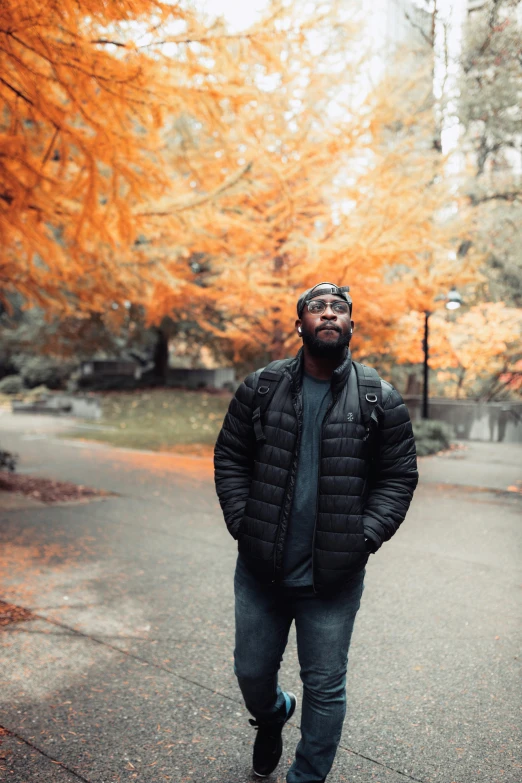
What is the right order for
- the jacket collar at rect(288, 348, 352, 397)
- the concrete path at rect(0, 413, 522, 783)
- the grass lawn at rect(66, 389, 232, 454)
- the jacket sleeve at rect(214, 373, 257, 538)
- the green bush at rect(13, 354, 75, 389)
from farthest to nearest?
1. the green bush at rect(13, 354, 75, 389)
2. the grass lawn at rect(66, 389, 232, 454)
3. the concrete path at rect(0, 413, 522, 783)
4. the jacket sleeve at rect(214, 373, 257, 538)
5. the jacket collar at rect(288, 348, 352, 397)

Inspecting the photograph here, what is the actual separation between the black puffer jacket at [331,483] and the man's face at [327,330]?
10 cm

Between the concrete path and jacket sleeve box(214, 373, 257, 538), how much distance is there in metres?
1.15

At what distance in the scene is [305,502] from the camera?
2.63m

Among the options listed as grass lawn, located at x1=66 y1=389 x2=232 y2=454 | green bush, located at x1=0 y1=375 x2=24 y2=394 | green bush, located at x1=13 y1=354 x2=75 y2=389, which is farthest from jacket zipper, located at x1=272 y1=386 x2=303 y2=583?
green bush, located at x1=0 y1=375 x2=24 y2=394

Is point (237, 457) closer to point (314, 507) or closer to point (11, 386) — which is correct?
point (314, 507)

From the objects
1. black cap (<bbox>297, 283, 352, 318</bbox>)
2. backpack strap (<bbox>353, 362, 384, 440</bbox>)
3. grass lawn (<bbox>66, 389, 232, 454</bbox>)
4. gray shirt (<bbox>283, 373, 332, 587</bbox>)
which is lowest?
grass lawn (<bbox>66, 389, 232, 454</bbox>)

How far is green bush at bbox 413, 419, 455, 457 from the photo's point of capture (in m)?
14.8

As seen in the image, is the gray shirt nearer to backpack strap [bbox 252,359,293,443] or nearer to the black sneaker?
backpack strap [bbox 252,359,293,443]

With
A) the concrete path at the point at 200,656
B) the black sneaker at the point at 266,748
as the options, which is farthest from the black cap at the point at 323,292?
the concrete path at the point at 200,656

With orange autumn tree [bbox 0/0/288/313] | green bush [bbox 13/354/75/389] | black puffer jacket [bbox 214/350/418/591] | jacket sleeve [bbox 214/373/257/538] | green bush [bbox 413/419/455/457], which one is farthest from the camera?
green bush [bbox 13/354/75/389]

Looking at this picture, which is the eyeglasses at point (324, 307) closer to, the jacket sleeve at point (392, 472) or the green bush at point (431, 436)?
the jacket sleeve at point (392, 472)

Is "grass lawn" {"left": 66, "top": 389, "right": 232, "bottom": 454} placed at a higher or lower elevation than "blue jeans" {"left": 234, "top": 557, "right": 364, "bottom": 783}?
lower

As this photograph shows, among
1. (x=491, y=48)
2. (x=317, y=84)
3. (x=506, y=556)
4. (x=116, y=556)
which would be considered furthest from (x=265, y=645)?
(x=491, y=48)

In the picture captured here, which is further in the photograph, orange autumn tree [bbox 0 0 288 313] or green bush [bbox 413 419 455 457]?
green bush [bbox 413 419 455 457]
